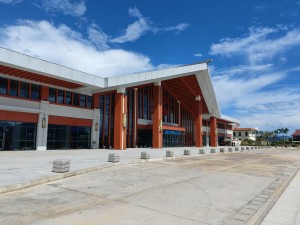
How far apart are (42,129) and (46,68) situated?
7.18m

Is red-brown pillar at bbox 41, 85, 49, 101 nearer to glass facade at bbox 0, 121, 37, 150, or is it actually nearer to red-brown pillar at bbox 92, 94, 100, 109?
glass facade at bbox 0, 121, 37, 150

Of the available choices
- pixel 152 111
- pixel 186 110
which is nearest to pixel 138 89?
pixel 152 111

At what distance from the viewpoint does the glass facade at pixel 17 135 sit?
83.3ft

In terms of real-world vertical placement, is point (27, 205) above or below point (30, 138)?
below

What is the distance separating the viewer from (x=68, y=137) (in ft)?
103

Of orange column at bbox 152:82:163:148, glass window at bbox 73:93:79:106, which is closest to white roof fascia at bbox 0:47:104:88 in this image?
glass window at bbox 73:93:79:106

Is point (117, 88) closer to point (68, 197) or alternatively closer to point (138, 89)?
point (138, 89)

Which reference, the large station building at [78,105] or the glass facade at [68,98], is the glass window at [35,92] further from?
the glass facade at [68,98]

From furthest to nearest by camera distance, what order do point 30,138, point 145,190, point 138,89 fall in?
point 138,89 → point 30,138 → point 145,190

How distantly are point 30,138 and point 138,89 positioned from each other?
60.6 feet

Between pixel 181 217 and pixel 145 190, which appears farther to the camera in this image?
pixel 145 190

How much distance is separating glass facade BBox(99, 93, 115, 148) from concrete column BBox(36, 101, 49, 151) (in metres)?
8.13

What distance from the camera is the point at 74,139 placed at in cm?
3203

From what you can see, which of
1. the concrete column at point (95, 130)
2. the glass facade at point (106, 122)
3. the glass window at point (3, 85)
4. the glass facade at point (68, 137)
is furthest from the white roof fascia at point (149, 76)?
the glass window at point (3, 85)
